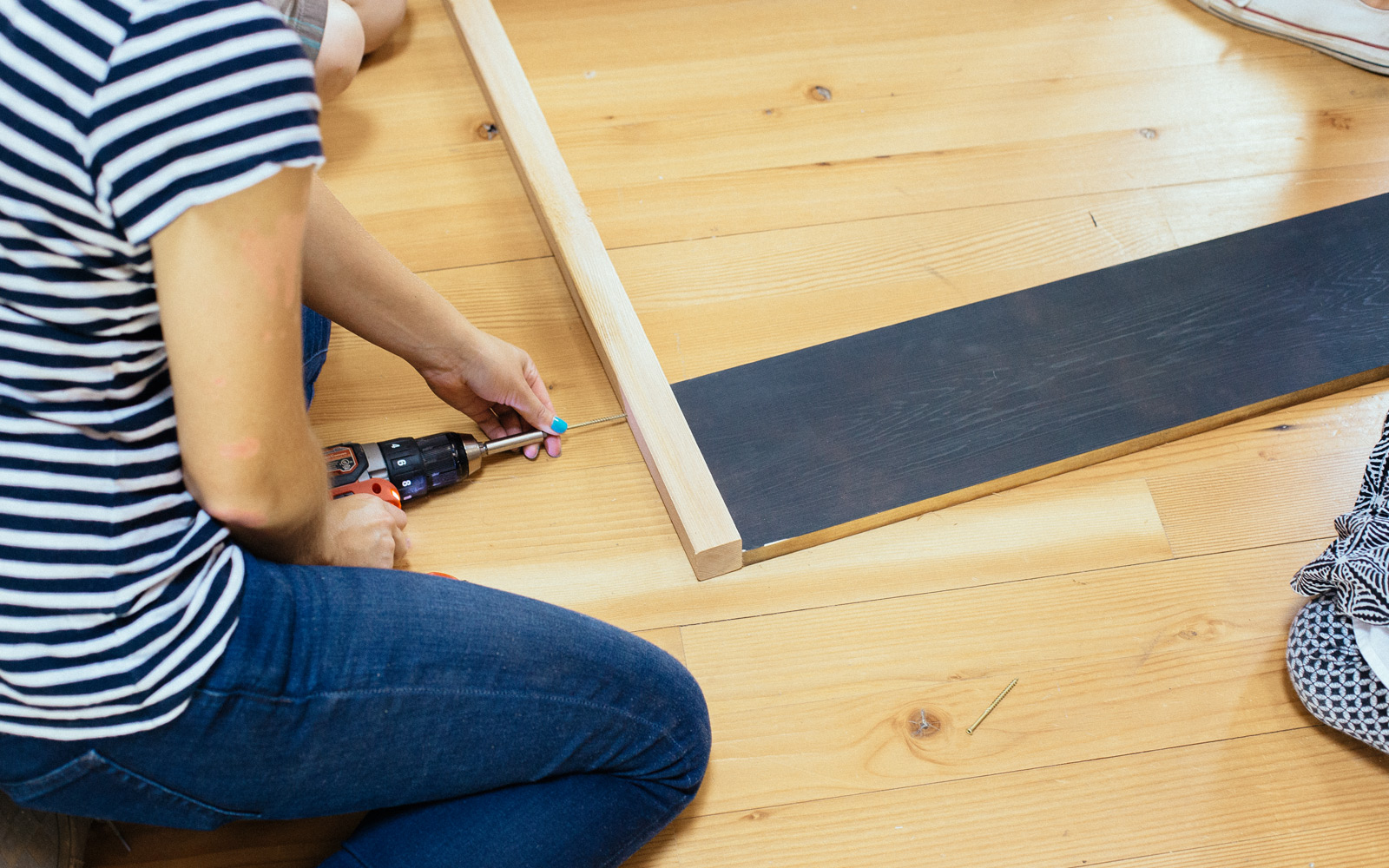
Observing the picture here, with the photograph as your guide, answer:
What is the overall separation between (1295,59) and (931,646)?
4.46ft

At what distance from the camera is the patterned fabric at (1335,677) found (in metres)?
1.01

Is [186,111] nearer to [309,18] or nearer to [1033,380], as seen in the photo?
[309,18]

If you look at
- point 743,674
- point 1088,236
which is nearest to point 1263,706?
point 743,674

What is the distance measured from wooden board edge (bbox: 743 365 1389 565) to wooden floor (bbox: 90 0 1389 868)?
2 cm

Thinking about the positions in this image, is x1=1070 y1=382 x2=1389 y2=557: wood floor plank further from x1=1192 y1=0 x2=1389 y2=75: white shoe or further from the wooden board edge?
x1=1192 y1=0 x2=1389 y2=75: white shoe

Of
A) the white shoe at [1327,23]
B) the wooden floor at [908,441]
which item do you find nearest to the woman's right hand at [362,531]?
the wooden floor at [908,441]

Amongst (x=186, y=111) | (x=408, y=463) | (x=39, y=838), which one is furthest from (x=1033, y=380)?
(x=39, y=838)

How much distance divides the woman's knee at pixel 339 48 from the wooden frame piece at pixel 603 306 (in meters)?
0.19

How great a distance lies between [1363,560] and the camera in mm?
1002

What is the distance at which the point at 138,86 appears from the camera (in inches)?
19.1

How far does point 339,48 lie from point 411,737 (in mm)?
1067

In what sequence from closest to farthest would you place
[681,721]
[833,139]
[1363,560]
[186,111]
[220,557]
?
[186,111] < [220,557] < [681,721] < [1363,560] < [833,139]

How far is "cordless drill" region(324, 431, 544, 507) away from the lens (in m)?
1.07

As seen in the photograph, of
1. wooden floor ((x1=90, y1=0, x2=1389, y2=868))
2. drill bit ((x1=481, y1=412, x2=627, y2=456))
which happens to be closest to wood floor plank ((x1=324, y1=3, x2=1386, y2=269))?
wooden floor ((x1=90, y1=0, x2=1389, y2=868))
